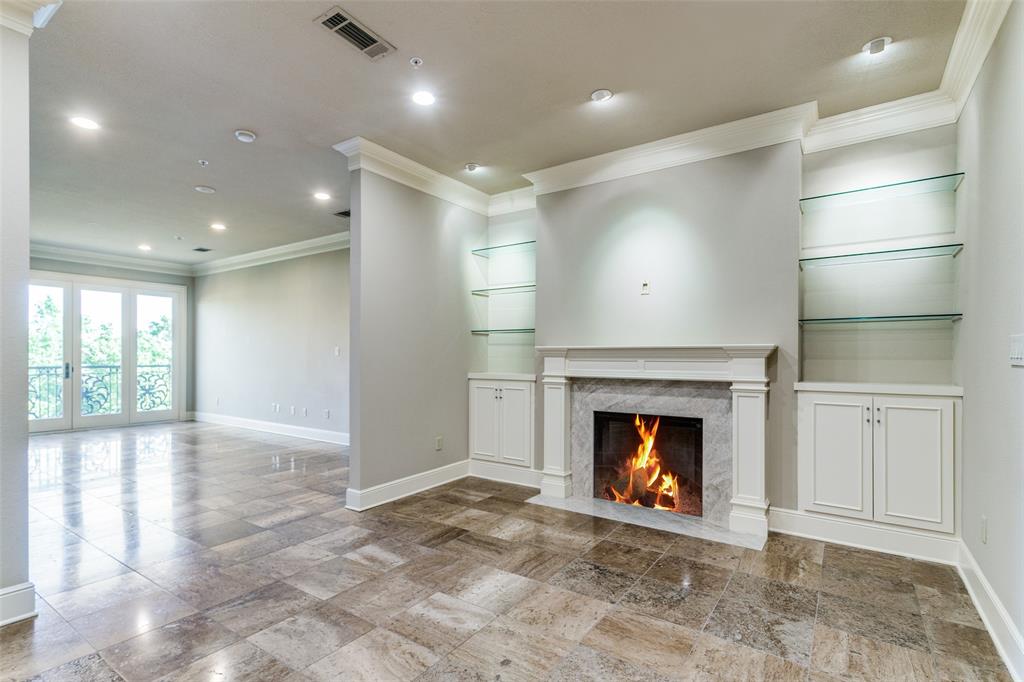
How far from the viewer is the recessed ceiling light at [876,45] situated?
2652 millimetres

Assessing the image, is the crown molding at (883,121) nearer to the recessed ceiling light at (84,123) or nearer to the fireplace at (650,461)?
the fireplace at (650,461)

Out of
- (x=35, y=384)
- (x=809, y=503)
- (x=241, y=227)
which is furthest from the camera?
(x=35, y=384)

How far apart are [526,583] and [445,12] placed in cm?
302

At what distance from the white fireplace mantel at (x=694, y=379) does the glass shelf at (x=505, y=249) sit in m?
1.21

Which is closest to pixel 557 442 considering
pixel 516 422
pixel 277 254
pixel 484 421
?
pixel 516 422

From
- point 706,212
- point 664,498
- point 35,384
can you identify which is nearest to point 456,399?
point 664,498

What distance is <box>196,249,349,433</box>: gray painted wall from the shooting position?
719cm

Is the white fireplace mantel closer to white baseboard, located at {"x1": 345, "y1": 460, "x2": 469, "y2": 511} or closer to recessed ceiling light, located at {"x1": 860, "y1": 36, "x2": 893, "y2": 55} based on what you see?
white baseboard, located at {"x1": 345, "y1": 460, "x2": 469, "y2": 511}

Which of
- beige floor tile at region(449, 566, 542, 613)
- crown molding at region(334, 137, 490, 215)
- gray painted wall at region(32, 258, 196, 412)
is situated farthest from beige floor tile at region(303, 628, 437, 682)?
gray painted wall at region(32, 258, 196, 412)

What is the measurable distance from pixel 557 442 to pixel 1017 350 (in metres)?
3.01

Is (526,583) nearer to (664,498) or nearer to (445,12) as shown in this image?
(664,498)

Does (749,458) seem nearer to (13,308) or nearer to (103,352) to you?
(13,308)

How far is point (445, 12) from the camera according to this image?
8.03ft

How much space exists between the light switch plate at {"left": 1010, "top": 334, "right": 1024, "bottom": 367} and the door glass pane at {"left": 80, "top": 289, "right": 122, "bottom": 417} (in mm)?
10915
